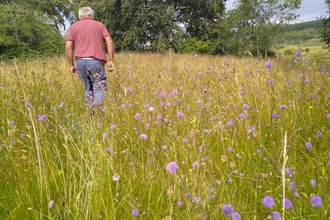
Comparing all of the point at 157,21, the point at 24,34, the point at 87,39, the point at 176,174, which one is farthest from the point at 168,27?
the point at 176,174

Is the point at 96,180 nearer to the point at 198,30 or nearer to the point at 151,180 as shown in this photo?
the point at 151,180

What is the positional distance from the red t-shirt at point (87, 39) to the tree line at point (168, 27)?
13.9 metres

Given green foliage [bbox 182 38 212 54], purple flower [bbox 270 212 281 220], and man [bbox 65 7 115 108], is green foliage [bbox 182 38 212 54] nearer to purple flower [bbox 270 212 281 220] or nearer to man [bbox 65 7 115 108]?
man [bbox 65 7 115 108]

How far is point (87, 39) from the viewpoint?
150 inches

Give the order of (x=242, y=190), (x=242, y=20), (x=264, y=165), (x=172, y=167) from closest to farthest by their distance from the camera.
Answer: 1. (x=172, y=167)
2. (x=242, y=190)
3. (x=264, y=165)
4. (x=242, y=20)

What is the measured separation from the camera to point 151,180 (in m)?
1.32

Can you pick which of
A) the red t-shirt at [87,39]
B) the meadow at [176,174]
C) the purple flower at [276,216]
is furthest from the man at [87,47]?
the purple flower at [276,216]

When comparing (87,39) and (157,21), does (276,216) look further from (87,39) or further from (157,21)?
(157,21)

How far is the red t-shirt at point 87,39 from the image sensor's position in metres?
3.82

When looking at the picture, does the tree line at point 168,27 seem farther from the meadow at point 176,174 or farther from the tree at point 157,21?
the meadow at point 176,174

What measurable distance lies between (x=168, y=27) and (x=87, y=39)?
16.3m

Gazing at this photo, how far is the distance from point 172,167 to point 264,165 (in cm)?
83

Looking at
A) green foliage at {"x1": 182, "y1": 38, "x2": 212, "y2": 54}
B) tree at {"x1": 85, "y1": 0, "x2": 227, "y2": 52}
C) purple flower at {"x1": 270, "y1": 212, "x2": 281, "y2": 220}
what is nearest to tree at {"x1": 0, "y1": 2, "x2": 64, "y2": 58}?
tree at {"x1": 85, "y1": 0, "x2": 227, "y2": 52}

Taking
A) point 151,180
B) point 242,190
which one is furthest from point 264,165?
point 151,180
